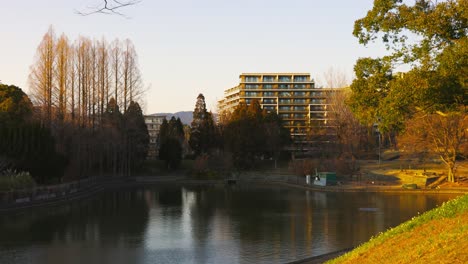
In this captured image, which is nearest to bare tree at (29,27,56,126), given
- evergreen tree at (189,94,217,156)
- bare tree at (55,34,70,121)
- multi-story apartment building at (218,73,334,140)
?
bare tree at (55,34,70,121)

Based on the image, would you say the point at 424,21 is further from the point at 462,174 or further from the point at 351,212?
the point at 462,174

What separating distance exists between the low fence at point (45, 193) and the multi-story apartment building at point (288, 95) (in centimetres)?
5688

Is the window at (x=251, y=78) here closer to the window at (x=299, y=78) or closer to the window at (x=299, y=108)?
the window at (x=299, y=78)

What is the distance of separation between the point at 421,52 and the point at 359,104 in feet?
10.0

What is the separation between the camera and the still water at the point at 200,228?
1981cm

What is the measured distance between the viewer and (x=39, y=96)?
5406cm

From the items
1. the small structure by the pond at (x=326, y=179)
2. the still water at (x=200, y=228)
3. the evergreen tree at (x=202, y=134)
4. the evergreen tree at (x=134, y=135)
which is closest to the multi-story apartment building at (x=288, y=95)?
the evergreen tree at (x=202, y=134)

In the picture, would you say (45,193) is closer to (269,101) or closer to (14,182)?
(14,182)

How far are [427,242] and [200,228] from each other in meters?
18.7

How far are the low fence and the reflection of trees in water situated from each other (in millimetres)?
1463

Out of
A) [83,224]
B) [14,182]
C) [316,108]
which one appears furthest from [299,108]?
[83,224]

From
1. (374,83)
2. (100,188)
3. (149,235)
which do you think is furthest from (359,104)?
(100,188)

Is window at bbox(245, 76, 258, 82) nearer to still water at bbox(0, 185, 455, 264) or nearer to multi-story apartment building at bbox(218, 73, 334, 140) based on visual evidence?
multi-story apartment building at bbox(218, 73, 334, 140)

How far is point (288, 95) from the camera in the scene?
110 metres
